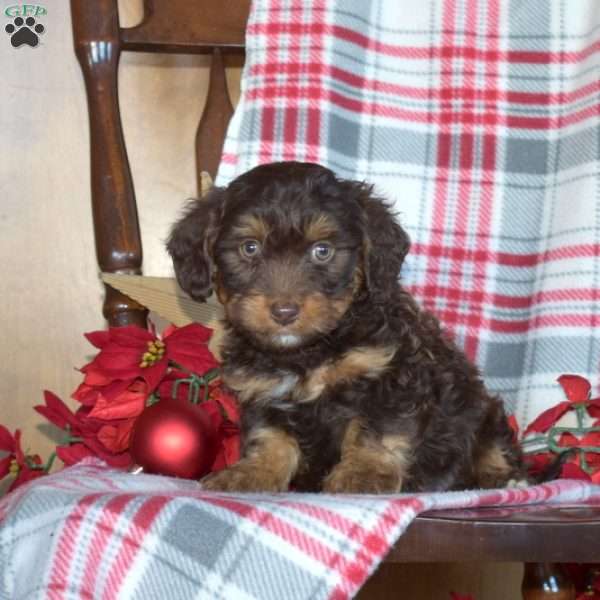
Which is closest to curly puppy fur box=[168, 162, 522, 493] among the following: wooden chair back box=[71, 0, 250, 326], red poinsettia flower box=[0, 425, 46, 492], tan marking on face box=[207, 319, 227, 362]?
tan marking on face box=[207, 319, 227, 362]

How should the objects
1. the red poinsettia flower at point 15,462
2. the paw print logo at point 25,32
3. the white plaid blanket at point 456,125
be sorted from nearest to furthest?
the red poinsettia flower at point 15,462 → the white plaid blanket at point 456,125 → the paw print logo at point 25,32

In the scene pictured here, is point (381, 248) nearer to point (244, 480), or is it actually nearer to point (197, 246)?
point (197, 246)

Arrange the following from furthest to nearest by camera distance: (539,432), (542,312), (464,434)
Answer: (542,312) → (539,432) → (464,434)

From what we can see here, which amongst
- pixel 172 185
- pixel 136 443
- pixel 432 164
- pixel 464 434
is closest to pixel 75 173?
pixel 172 185

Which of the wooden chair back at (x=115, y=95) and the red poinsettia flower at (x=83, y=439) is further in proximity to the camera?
the wooden chair back at (x=115, y=95)

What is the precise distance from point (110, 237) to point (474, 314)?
1.05 metres

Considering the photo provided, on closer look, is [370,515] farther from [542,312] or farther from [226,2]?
[226,2]

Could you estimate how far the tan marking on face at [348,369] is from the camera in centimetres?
222

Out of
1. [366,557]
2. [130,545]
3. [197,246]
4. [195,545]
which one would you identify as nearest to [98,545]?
[130,545]

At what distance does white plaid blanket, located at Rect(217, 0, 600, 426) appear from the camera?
9.85 feet

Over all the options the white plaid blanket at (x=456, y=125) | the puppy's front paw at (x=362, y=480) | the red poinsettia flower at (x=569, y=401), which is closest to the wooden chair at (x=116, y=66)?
the white plaid blanket at (x=456, y=125)

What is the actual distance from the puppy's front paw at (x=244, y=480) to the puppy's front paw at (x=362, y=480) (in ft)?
0.42

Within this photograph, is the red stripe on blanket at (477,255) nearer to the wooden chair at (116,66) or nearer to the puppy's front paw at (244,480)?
the wooden chair at (116,66)

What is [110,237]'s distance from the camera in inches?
115
